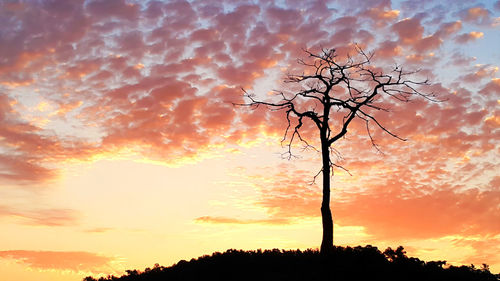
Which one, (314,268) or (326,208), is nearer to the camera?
(314,268)

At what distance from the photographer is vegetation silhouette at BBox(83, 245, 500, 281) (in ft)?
69.1

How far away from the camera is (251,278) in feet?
69.5

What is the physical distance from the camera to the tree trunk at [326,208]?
25.7 metres

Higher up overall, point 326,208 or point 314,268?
point 326,208

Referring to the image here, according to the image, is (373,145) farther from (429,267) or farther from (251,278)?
(251,278)

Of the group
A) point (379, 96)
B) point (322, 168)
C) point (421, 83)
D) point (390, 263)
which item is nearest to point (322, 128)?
point (322, 168)

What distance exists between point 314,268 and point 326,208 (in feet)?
15.7

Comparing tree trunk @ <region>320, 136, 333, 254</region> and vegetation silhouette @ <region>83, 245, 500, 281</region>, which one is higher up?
tree trunk @ <region>320, 136, 333, 254</region>

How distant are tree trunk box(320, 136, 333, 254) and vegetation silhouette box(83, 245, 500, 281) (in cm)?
51

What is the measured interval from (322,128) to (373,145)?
3.54m

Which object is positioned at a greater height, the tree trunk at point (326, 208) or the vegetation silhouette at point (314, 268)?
the tree trunk at point (326, 208)

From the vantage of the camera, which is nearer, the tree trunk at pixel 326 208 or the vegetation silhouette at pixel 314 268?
the vegetation silhouette at pixel 314 268

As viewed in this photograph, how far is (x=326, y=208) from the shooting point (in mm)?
26234

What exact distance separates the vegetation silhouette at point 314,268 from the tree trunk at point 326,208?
1.68ft
